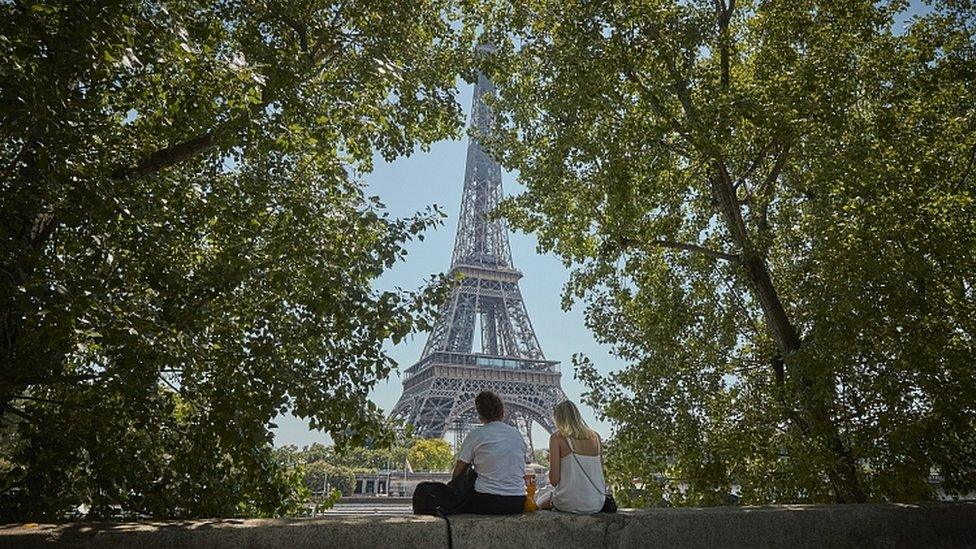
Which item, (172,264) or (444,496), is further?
(172,264)

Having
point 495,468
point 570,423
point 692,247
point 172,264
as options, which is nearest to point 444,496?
point 495,468

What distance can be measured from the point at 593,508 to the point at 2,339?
5005 mm

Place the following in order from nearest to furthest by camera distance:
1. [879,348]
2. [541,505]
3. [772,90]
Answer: [541,505] < [879,348] < [772,90]

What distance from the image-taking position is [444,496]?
5066 millimetres

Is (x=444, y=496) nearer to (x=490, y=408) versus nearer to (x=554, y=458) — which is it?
(x=490, y=408)

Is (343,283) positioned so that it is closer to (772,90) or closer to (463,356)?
(772,90)

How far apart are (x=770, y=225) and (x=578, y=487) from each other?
7.01 meters

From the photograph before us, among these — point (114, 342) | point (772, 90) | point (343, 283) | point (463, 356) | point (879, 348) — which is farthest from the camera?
point (463, 356)

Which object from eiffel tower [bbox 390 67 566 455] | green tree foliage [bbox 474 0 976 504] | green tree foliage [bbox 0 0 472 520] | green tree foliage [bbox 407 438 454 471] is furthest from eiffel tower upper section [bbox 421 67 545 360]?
green tree foliage [bbox 0 0 472 520]

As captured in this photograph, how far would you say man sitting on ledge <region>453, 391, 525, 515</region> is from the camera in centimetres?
510

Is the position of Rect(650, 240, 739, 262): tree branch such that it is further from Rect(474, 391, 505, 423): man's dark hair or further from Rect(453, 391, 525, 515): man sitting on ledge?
Rect(453, 391, 525, 515): man sitting on ledge

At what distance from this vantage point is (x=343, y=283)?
606 cm

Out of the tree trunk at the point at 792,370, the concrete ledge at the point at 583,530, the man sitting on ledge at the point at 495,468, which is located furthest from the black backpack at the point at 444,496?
the tree trunk at the point at 792,370

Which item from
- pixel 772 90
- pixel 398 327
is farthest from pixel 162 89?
pixel 772 90
